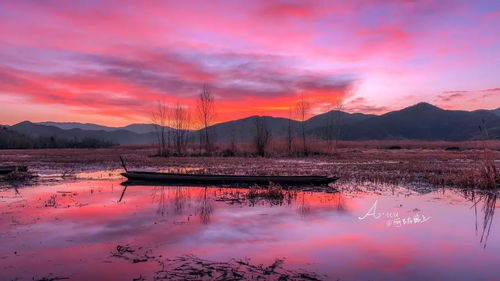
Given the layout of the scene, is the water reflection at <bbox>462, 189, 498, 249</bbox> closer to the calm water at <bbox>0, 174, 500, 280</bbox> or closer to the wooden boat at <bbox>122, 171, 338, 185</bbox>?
the calm water at <bbox>0, 174, 500, 280</bbox>

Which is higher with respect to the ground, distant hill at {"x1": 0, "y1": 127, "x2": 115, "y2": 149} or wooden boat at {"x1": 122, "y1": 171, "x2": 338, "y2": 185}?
distant hill at {"x1": 0, "y1": 127, "x2": 115, "y2": 149}

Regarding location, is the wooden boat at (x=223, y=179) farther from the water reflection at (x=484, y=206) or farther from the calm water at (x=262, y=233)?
the water reflection at (x=484, y=206)

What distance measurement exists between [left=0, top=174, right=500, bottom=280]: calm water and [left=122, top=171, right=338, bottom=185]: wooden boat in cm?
255

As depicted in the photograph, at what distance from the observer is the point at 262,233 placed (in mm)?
10531

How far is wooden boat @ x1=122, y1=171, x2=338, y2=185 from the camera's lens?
19.9m

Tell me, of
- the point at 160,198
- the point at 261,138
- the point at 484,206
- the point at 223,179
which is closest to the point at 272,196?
the point at 160,198

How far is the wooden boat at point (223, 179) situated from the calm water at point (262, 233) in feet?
8.35

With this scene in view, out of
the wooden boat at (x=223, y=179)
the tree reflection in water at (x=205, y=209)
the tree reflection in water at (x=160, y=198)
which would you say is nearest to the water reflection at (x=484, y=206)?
the wooden boat at (x=223, y=179)

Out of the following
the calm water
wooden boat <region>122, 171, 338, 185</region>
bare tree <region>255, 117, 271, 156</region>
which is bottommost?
the calm water

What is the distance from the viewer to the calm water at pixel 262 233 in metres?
7.79

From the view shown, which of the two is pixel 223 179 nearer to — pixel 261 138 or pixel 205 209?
pixel 205 209

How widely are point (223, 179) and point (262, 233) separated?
1044cm

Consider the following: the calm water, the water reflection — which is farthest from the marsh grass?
the water reflection

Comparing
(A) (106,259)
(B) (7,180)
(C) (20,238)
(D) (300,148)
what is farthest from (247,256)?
(D) (300,148)
